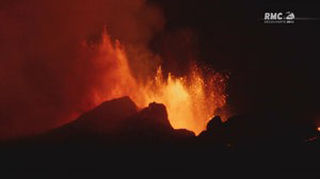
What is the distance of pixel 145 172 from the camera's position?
23.5 m

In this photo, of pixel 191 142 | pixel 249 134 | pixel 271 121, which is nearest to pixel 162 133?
pixel 191 142

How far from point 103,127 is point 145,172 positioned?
631 centimetres

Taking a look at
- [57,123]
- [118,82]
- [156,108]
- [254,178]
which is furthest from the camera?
[118,82]

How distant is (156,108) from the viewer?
96.4 feet

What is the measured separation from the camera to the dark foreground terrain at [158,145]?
79.5 feet

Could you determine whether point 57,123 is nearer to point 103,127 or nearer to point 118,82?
→ point 118,82

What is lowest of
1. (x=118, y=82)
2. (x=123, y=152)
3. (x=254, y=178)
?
(x=254, y=178)

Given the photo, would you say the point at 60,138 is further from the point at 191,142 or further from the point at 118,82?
the point at 118,82

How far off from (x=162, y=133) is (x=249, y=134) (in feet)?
20.6

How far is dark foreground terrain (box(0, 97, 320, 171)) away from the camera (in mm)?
24219

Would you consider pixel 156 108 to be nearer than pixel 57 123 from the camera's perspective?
Yes

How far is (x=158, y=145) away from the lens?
26453 mm

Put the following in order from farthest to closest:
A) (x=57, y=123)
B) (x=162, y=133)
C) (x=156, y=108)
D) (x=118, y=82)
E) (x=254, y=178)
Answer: (x=118, y=82) → (x=57, y=123) → (x=156, y=108) → (x=162, y=133) → (x=254, y=178)

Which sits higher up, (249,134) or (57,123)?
(57,123)
